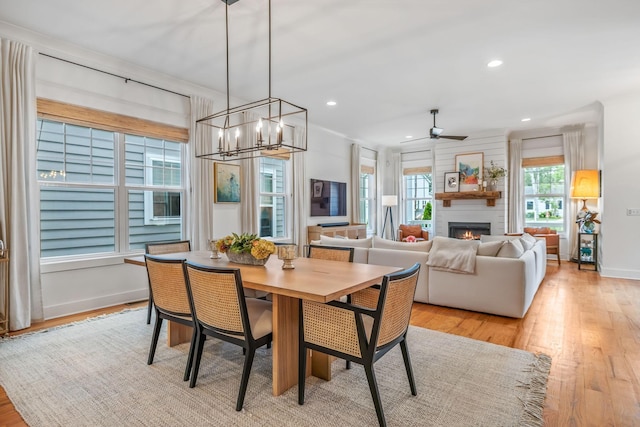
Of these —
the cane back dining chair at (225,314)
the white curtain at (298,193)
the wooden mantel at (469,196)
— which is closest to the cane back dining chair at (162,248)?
the cane back dining chair at (225,314)

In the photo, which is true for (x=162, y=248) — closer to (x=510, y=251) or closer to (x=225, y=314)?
(x=225, y=314)

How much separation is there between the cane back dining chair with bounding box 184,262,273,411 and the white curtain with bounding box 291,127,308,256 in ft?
13.3

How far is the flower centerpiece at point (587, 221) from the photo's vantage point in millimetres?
6027

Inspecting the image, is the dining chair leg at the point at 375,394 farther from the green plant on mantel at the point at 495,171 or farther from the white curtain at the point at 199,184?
the green plant on mantel at the point at 495,171

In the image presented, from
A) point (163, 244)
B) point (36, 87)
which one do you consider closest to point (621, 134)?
point (163, 244)

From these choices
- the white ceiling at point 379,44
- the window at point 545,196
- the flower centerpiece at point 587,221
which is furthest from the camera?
the window at point 545,196

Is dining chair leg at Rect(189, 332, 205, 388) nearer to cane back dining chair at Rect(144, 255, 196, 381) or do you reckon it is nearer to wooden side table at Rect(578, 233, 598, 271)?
cane back dining chair at Rect(144, 255, 196, 381)

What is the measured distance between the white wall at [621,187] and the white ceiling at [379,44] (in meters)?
0.52

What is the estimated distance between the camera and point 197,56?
147 inches

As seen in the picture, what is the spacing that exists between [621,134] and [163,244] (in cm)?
673

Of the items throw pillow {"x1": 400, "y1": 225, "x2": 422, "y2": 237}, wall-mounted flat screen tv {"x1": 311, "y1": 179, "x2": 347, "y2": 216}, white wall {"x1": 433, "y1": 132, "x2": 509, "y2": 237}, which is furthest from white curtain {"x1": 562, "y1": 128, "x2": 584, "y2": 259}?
wall-mounted flat screen tv {"x1": 311, "y1": 179, "x2": 347, "y2": 216}

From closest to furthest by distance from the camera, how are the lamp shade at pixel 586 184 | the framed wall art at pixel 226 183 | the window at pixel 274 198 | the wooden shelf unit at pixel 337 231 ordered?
the framed wall art at pixel 226 183 → the window at pixel 274 198 → the lamp shade at pixel 586 184 → the wooden shelf unit at pixel 337 231

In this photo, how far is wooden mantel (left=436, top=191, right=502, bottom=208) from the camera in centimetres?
730

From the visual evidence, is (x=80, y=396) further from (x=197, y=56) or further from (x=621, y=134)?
(x=621, y=134)
